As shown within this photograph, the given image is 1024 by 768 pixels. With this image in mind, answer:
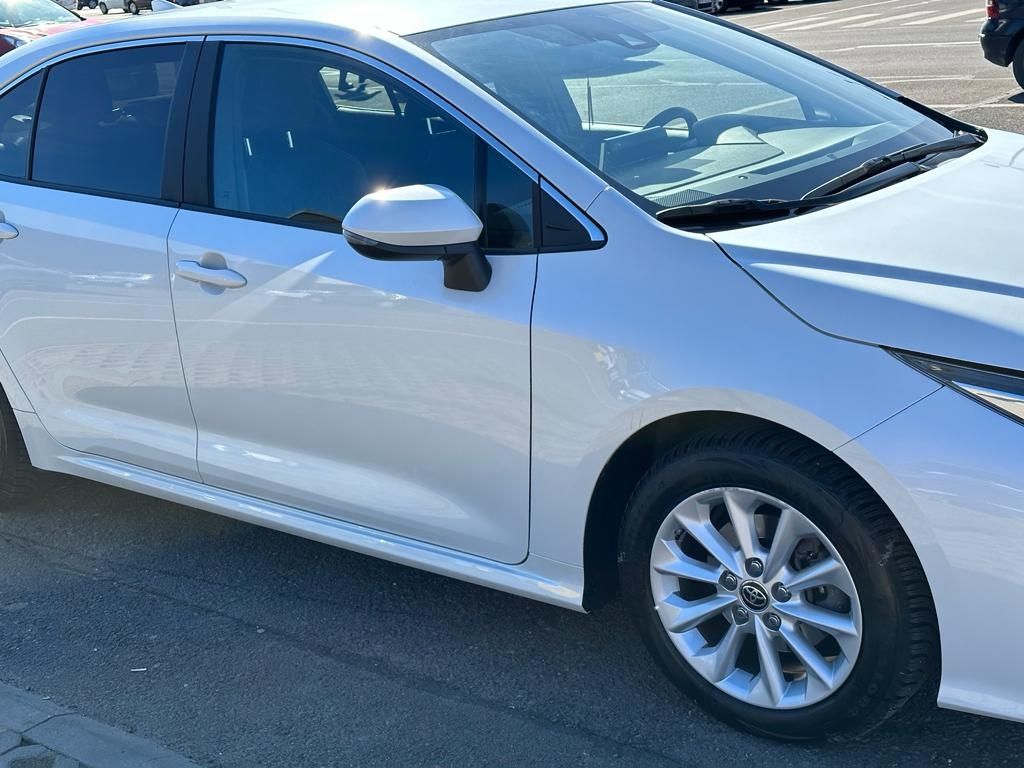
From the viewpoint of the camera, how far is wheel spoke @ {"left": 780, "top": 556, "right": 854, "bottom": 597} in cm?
274

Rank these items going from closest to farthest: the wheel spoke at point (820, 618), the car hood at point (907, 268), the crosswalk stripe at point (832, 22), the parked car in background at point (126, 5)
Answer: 1. the car hood at point (907, 268)
2. the wheel spoke at point (820, 618)
3. the crosswalk stripe at point (832, 22)
4. the parked car in background at point (126, 5)

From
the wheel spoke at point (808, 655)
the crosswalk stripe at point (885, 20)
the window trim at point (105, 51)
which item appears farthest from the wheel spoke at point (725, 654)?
the crosswalk stripe at point (885, 20)

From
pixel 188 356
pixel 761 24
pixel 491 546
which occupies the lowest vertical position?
pixel 761 24

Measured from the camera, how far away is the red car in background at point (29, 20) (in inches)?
542

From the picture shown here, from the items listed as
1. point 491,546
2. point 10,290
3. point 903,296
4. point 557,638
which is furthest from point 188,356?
point 903,296

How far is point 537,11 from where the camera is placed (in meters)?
3.88

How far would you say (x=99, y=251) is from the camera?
3879 millimetres

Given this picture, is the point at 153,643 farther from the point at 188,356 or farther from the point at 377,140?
the point at 377,140

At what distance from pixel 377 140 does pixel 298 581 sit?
57.9 inches

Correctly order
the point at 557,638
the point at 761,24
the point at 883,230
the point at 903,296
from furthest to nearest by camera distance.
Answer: the point at 761,24, the point at 557,638, the point at 883,230, the point at 903,296

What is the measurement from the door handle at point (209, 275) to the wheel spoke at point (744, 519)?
1.49 meters

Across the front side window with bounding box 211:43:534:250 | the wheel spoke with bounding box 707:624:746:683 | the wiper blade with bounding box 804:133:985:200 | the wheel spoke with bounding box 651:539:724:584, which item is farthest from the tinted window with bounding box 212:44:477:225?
the wheel spoke with bounding box 707:624:746:683

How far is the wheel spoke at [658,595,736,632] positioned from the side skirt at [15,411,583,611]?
23 centimetres

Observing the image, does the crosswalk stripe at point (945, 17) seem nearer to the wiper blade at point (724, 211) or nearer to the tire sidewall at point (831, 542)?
the wiper blade at point (724, 211)
